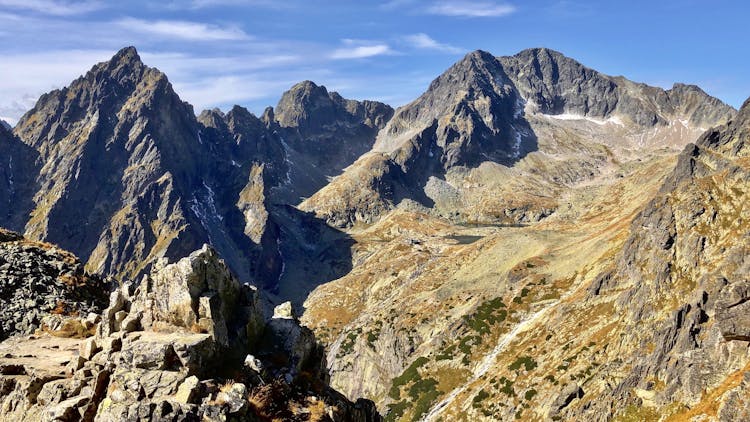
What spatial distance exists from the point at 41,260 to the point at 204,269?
1116 inches

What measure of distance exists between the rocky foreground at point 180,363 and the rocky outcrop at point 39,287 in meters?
5.37

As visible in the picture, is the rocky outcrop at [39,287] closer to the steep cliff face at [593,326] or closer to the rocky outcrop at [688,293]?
the steep cliff face at [593,326]

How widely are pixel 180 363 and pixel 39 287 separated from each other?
28927mm

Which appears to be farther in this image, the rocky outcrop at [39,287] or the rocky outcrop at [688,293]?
the rocky outcrop at [688,293]

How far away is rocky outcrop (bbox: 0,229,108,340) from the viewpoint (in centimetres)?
4031

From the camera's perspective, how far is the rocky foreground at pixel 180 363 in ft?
74.3

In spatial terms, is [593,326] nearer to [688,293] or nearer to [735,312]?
[688,293]

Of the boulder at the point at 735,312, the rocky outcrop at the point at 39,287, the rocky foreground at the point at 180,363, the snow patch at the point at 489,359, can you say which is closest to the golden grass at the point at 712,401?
the boulder at the point at 735,312

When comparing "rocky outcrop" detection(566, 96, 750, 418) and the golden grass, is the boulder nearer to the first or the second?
"rocky outcrop" detection(566, 96, 750, 418)

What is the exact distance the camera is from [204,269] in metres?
30.7

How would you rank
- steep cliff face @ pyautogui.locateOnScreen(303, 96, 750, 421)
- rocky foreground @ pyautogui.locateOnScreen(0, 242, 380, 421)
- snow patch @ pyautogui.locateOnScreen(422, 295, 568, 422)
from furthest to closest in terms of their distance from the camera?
snow patch @ pyautogui.locateOnScreen(422, 295, 568, 422) < steep cliff face @ pyautogui.locateOnScreen(303, 96, 750, 421) < rocky foreground @ pyautogui.locateOnScreen(0, 242, 380, 421)

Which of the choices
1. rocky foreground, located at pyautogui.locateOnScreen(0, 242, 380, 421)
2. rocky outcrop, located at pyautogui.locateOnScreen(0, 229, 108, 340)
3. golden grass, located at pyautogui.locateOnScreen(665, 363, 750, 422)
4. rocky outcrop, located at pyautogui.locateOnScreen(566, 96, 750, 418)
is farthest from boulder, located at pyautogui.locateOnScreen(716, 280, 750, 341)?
rocky outcrop, located at pyautogui.locateOnScreen(0, 229, 108, 340)

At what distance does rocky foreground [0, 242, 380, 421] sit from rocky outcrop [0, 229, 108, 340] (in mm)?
5366

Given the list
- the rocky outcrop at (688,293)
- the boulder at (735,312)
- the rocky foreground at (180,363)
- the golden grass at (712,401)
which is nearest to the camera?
the rocky foreground at (180,363)
